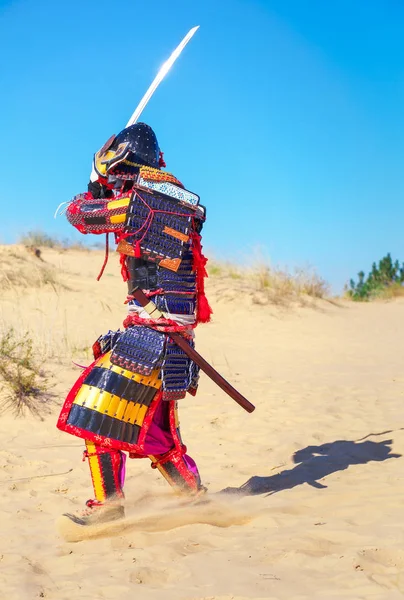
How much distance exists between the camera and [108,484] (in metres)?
3.70

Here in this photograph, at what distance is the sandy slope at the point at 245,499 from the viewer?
2961 millimetres

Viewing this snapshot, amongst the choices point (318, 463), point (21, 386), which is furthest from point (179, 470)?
point (21, 386)

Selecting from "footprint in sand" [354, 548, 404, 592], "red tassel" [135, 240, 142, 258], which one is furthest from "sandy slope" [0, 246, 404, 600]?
"red tassel" [135, 240, 142, 258]

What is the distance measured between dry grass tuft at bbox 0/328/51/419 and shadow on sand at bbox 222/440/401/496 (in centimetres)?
245

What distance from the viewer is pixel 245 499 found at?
4.38 meters

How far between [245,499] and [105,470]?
112 cm

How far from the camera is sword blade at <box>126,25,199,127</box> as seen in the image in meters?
4.20

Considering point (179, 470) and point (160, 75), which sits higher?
point (160, 75)

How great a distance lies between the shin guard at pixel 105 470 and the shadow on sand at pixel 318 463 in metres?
1.11

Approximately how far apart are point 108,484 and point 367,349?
348 inches

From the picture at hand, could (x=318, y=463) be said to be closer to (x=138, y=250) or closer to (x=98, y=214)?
(x=138, y=250)

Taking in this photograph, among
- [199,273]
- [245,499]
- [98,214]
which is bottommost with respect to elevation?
[245,499]

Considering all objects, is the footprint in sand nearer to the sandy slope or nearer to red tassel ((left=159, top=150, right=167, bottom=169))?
the sandy slope

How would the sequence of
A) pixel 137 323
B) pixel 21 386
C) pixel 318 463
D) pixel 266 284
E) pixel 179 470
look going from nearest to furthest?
pixel 137 323
pixel 179 470
pixel 318 463
pixel 21 386
pixel 266 284
